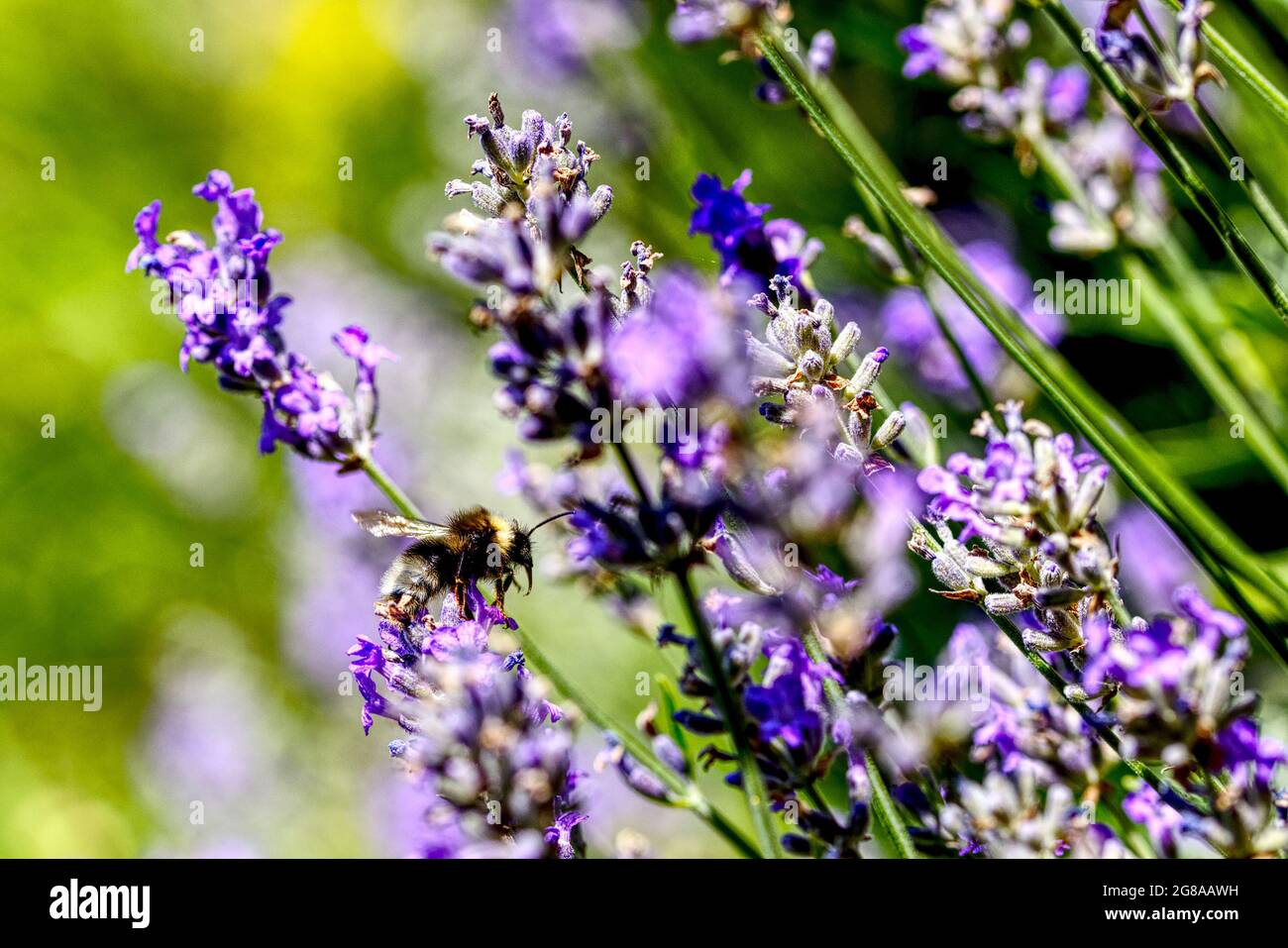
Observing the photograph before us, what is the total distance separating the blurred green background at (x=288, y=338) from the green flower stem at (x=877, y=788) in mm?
1109

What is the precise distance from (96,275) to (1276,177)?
3650mm

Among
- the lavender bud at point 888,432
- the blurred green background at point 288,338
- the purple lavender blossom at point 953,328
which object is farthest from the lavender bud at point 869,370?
the blurred green background at point 288,338

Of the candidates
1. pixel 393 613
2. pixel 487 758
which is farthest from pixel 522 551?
pixel 487 758

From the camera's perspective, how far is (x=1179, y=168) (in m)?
0.78

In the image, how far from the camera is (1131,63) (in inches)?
33.9

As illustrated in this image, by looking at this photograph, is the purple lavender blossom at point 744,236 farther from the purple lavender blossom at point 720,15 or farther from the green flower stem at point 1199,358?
the green flower stem at point 1199,358

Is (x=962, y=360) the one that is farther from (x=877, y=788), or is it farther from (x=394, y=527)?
(x=394, y=527)

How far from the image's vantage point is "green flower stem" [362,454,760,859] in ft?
2.43

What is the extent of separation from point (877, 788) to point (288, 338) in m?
2.51

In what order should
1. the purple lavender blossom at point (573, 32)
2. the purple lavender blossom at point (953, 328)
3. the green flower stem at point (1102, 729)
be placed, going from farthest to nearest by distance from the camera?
the purple lavender blossom at point (573, 32) → the purple lavender blossom at point (953, 328) → the green flower stem at point (1102, 729)

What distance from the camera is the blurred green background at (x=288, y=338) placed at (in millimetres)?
1980
